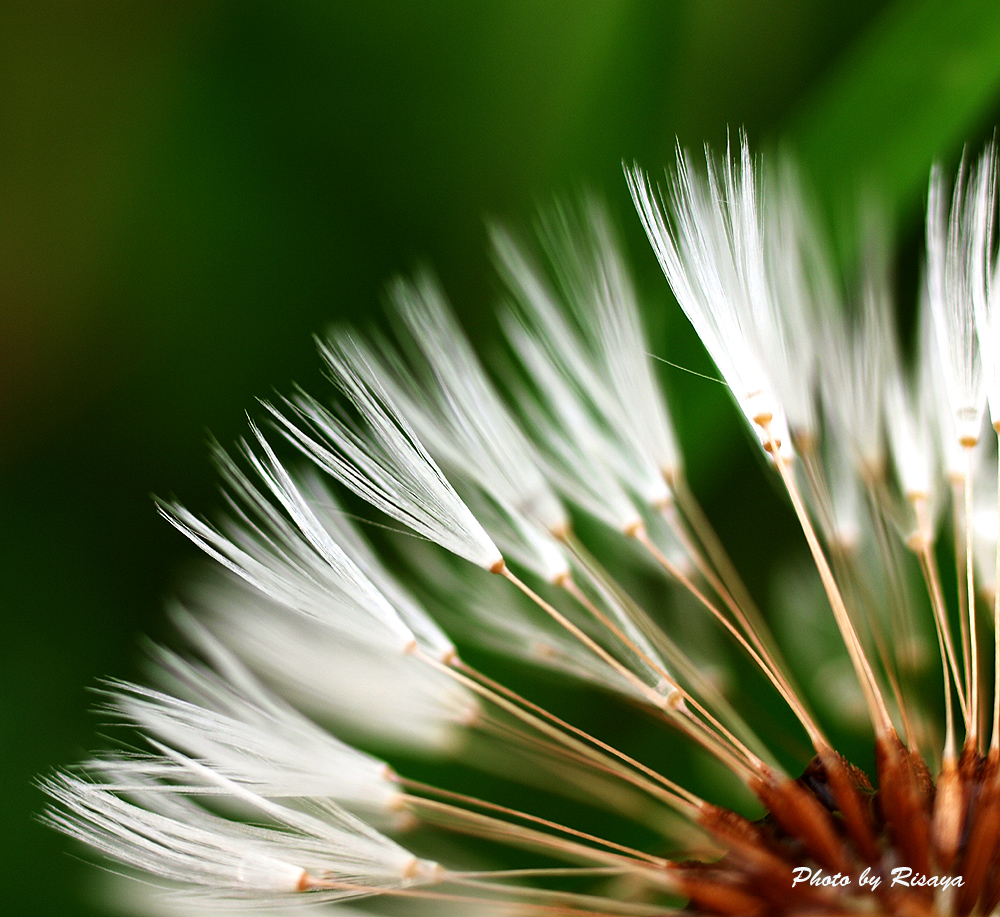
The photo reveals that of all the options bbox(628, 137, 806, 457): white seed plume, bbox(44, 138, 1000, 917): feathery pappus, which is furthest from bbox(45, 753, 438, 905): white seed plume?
bbox(628, 137, 806, 457): white seed plume

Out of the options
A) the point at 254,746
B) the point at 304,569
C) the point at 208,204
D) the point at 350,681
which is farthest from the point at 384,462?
the point at 208,204

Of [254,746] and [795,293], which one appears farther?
[795,293]

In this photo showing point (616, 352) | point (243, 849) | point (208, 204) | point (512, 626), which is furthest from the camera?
point (208, 204)

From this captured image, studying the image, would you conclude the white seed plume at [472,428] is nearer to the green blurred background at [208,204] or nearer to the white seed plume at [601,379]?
the white seed plume at [601,379]

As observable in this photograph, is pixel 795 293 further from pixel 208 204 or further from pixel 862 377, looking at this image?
pixel 208 204

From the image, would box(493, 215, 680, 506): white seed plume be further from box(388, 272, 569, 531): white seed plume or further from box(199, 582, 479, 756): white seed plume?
box(199, 582, 479, 756): white seed plume

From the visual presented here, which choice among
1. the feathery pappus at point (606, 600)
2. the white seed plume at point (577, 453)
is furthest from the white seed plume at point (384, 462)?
the white seed plume at point (577, 453)

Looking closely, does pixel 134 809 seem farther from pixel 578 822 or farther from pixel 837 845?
pixel 578 822
